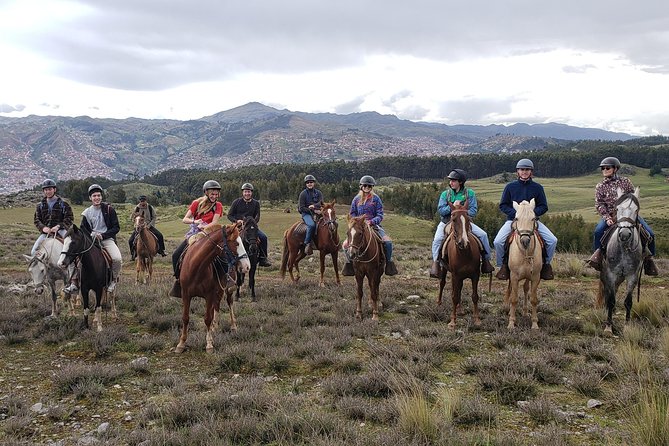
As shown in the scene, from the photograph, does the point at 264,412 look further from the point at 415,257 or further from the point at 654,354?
the point at 415,257

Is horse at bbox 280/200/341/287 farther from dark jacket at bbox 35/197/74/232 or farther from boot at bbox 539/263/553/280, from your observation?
dark jacket at bbox 35/197/74/232

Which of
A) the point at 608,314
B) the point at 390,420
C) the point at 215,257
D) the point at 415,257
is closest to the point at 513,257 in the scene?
the point at 608,314

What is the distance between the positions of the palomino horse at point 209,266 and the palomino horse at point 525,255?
5.96m

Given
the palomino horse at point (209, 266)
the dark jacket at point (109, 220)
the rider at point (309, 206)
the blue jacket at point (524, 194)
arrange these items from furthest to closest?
the rider at point (309, 206), the dark jacket at point (109, 220), the blue jacket at point (524, 194), the palomino horse at point (209, 266)

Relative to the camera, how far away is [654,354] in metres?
7.48

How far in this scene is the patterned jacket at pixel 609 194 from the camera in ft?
32.0

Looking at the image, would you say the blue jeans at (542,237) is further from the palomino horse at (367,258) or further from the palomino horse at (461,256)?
the palomino horse at (367,258)

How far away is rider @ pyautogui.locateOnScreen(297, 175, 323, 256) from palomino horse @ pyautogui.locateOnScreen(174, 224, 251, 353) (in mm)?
6196

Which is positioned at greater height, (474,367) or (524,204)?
(524,204)

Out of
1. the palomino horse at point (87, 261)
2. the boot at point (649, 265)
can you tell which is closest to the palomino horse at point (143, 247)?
the palomino horse at point (87, 261)

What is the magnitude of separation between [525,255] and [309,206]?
25.2 ft

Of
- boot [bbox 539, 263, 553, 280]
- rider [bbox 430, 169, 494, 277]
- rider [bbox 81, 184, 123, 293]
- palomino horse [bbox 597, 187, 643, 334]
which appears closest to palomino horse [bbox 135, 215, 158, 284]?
rider [bbox 81, 184, 123, 293]

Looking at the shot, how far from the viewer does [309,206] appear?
15.2 metres

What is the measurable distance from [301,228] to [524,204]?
27.0 ft
